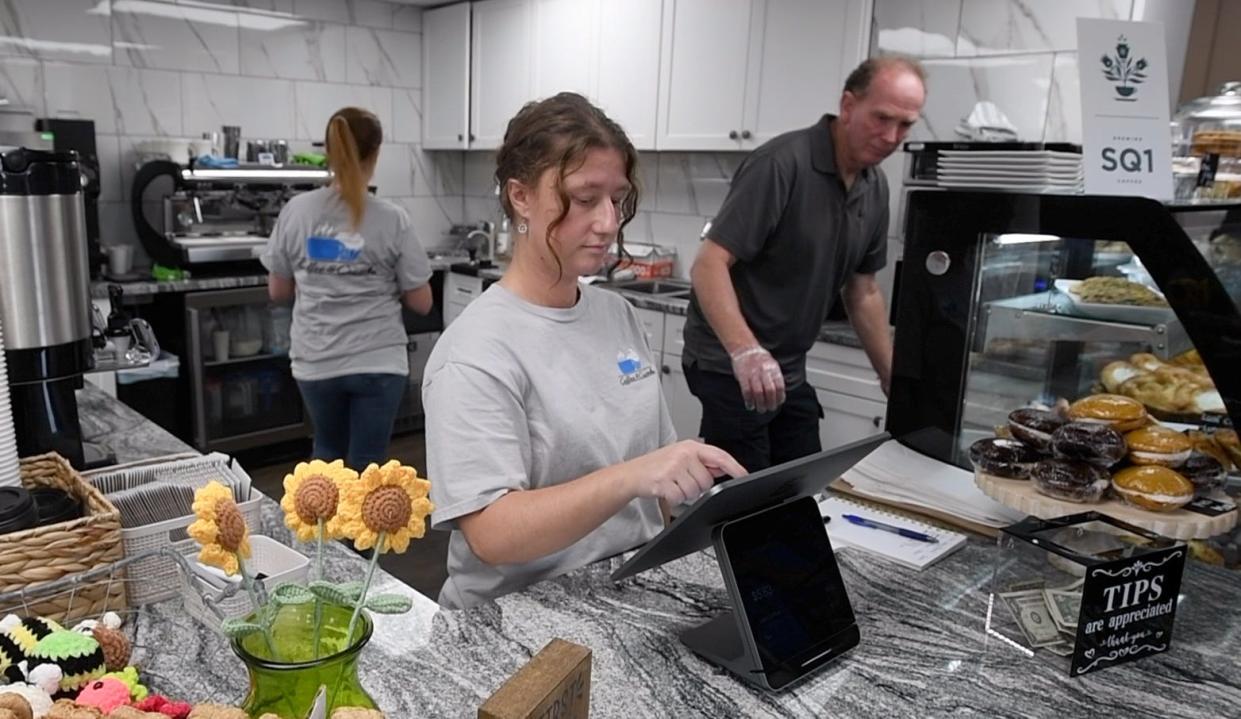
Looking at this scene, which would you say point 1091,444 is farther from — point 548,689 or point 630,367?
point 548,689

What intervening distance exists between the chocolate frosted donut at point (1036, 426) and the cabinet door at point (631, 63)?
2.88 meters

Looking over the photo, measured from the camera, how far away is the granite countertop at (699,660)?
3.15 feet

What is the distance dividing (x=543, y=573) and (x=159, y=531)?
507 mm

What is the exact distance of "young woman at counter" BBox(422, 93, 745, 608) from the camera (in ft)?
3.75

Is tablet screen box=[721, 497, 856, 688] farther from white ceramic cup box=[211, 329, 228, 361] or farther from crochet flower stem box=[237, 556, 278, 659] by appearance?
white ceramic cup box=[211, 329, 228, 361]

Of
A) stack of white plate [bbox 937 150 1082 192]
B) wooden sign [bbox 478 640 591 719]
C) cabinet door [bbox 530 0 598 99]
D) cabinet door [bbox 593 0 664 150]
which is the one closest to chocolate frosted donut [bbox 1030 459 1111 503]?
stack of white plate [bbox 937 150 1082 192]

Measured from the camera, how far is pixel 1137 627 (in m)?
1.07

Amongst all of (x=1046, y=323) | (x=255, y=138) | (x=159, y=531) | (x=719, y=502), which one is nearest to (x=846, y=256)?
(x=1046, y=323)

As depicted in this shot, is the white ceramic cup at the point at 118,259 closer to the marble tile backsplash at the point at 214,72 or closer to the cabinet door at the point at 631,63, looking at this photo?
the marble tile backsplash at the point at 214,72

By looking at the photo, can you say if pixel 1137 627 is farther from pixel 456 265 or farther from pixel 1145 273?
pixel 456 265

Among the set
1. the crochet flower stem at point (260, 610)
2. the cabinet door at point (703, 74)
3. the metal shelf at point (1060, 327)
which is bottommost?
the crochet flower stem at point (260, 610)

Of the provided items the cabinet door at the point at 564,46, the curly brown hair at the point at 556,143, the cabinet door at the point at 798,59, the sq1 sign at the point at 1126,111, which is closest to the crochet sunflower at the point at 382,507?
the curly brown hair at the point at 556,143

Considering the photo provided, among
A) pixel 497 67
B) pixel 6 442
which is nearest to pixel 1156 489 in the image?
pixel 6 442

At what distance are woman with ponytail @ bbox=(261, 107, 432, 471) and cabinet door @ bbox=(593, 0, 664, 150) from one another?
144 cm
